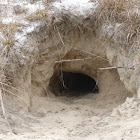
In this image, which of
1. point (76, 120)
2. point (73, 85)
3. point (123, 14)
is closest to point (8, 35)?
point (76, 120)

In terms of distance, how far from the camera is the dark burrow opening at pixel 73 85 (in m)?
4.71

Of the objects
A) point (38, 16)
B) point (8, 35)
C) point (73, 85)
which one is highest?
point (38, 16)

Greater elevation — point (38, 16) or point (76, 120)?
point (38, 16)

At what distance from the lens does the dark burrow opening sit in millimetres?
4714

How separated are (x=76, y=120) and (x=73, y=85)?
2.25 m

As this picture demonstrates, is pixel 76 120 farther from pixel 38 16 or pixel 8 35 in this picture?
pixel 38 16

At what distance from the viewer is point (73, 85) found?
5477mm

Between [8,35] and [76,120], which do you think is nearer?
[76,120]

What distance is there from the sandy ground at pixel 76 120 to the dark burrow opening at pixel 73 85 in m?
0.76

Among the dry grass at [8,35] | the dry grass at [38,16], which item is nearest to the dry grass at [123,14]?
the dry grass at [38,16]

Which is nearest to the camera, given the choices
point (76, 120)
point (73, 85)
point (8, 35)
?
point (76, 120)

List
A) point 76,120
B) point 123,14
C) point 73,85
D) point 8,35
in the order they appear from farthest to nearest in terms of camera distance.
→ point 73,85 < point 123,14 < point 8,35 < point 76,120

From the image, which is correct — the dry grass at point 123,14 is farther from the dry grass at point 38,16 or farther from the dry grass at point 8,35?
the dry grass at point 8,35

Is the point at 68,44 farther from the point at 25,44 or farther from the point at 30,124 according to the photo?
the point at 30,124
